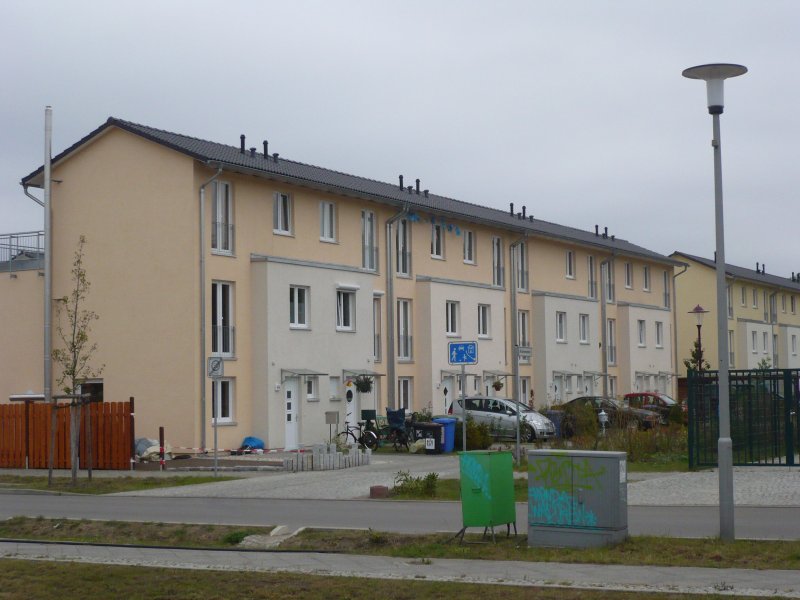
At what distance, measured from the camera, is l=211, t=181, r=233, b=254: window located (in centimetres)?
3519

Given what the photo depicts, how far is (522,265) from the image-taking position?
171ft

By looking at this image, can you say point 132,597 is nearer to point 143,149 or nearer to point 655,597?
point 655,597

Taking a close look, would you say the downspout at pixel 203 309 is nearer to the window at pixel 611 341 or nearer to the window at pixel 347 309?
the window at pixel 347 309

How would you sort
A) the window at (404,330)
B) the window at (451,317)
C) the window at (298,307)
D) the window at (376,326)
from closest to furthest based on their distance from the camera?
the window at (298,307) < the window at (376,326) < the window at (404,330) < the window at (451,317)

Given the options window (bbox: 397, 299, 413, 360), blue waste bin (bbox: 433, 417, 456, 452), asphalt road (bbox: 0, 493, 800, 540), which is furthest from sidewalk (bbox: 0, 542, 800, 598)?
window (bbox: 397, 299, 413, 360)

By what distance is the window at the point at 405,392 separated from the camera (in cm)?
4318

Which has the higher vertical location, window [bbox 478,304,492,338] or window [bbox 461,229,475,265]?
window [bbox 461,229,475,265]

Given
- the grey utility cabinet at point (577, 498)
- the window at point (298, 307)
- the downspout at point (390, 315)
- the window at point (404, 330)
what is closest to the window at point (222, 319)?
the window at point (298, 307)

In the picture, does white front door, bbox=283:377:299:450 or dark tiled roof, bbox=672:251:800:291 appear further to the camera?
dark tiled roof, bbox=672:251:800:291

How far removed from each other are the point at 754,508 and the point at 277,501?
8200 millimetres

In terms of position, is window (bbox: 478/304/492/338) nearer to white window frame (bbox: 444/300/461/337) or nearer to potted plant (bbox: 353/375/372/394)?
white window frame (bbox: 444/300/461/337)

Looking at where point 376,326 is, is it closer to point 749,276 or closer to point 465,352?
point 465,352

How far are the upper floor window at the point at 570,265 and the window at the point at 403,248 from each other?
13.9 m

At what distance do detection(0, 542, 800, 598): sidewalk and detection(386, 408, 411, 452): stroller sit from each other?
805 inches
